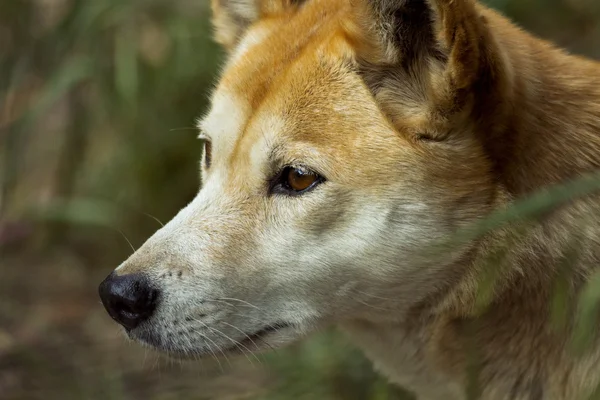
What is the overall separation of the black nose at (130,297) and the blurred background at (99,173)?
0.88 m

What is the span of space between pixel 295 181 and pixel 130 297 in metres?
0.50

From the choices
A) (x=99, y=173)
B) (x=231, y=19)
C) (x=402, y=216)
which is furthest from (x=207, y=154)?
(x=99, y=173)

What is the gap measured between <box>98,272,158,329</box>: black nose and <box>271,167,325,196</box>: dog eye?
1.34ft

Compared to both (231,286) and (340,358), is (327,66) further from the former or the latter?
(340,358)

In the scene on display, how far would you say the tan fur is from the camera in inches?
84.0

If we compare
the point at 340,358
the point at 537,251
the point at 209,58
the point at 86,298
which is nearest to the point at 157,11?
the point at 209,58

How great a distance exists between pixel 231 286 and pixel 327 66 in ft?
2.02

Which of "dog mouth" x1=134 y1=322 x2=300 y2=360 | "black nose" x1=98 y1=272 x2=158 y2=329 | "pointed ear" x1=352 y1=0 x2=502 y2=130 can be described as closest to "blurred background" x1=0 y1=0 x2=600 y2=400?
"dog mouth" x1=134 y1=322 x2=300 y2=360

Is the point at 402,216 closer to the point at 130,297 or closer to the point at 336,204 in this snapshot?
the point at 336,204

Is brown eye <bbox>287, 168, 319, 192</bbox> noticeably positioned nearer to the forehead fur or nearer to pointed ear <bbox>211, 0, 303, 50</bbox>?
the forehead fur

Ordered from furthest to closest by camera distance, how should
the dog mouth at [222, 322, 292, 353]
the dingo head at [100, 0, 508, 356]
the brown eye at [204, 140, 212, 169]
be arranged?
the brown eye at [204, 140, 212, 169], the dog mouth at [222, 322, 292, 353], the dingo head at [100, 0, 508, 356]

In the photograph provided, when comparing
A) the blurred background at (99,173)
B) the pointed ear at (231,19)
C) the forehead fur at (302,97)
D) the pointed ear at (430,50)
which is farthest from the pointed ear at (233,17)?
the blurred background at (99,173)

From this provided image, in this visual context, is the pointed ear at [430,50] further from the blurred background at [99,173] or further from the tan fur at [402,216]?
the blurred background at [99,173]

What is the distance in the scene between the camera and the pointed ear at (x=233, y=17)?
2760 mm
